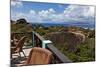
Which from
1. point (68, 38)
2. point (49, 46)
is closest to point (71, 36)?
point (68, 38)

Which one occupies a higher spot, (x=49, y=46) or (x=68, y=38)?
(x=68, y=38)

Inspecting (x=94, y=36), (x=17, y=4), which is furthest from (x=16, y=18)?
(x=94, y=36)

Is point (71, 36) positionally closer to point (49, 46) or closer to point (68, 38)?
point (68, 38)
